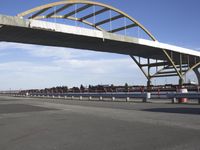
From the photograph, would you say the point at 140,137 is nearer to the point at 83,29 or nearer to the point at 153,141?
the point at 153,141

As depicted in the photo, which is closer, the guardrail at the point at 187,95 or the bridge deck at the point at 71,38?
the guardrail at the point at 187,95

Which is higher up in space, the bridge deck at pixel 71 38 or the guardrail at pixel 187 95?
the bridge deck at pixel 71 38

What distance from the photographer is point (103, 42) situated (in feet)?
204

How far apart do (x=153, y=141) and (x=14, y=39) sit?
48.3 m

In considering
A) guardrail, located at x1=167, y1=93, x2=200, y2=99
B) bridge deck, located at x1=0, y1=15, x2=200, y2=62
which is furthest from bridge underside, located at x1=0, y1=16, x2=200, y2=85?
guardrail, located at x1=167, y1=93, x2=200, y2=99

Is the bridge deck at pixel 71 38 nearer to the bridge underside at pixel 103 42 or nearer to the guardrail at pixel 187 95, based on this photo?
the bridge underside at pixel 103 42

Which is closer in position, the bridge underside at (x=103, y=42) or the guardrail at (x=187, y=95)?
the guardrail at (x=187, y=95)

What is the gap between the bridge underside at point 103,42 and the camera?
47956mm

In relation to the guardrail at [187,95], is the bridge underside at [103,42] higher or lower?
higher

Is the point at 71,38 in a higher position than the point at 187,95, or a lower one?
higher

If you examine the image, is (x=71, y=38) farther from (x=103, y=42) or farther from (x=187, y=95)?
(x=187, y=95)

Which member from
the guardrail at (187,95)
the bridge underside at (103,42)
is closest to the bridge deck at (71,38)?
the bridge underside at (103,42)

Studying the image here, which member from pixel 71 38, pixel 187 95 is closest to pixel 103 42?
pixel 71 38

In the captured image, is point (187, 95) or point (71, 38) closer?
point (187, 95)
